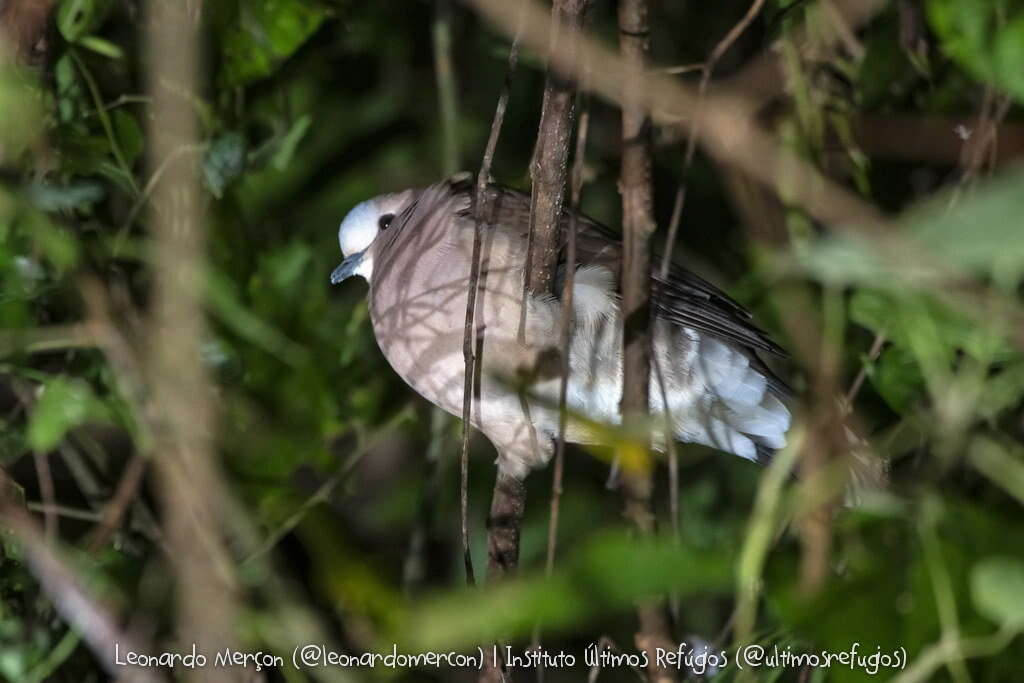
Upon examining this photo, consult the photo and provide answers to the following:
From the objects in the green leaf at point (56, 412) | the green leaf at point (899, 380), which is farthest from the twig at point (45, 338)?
the green leaf at point (899, 380)

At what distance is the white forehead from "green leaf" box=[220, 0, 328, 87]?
0.42 metres

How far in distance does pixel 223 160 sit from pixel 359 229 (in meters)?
0.40

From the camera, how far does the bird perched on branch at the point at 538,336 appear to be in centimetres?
227

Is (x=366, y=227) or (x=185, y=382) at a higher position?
(x=366, y=227)

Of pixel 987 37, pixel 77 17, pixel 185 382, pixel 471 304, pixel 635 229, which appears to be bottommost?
pixel 185 382

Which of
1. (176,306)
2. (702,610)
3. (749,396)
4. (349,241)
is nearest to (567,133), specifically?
(176,306)

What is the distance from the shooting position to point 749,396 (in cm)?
251

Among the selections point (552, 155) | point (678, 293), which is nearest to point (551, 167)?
point (552, 155)

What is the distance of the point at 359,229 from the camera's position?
2.80 m

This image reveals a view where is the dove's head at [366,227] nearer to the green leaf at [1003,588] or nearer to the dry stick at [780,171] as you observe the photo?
the dry stick at [780,171]

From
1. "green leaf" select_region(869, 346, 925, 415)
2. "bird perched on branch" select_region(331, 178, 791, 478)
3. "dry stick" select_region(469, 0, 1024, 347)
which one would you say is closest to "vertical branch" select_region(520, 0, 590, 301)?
"bird perched on branch" select_region(331, 178, 791, 478)

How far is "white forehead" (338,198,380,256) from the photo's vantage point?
280 cm

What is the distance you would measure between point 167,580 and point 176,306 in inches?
52.8

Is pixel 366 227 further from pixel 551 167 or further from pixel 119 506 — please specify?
pixel 551 167
